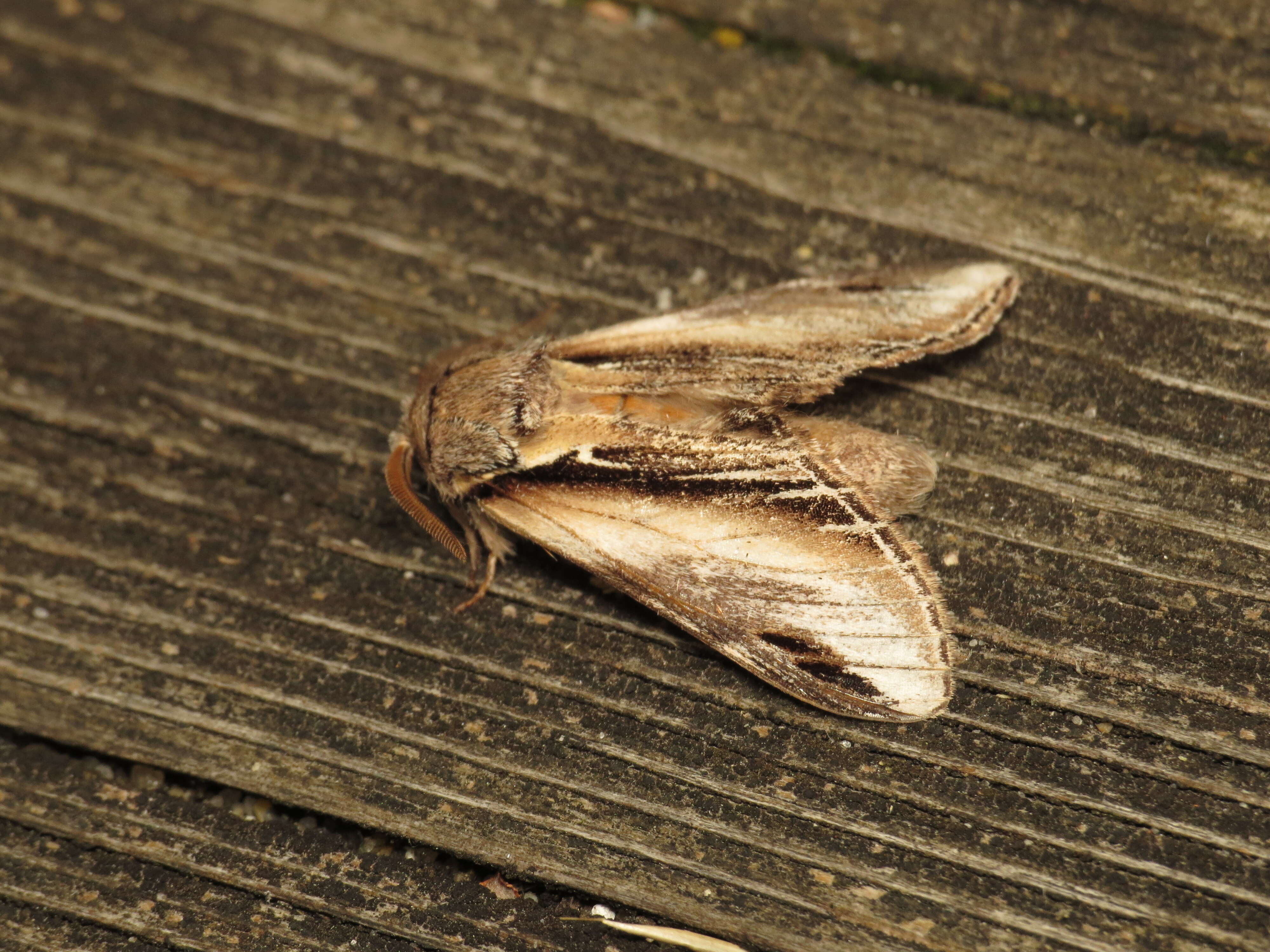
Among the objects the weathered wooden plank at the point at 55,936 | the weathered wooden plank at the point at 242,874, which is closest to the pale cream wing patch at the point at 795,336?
the weathered wooden plank at the point at 242,874

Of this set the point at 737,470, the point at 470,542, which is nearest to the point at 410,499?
the point at 470,542

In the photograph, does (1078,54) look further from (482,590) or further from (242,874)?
(242,874)

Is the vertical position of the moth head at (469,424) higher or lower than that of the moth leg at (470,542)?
higher

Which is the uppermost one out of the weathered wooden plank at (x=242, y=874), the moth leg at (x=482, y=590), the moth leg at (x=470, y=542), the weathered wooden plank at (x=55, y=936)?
the moth leg at (x=470, y=542)

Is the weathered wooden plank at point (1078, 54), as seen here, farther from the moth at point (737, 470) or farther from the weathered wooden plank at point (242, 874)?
the weathered wooden plank at point (242, 874)

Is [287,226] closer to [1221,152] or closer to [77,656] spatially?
[77,656]

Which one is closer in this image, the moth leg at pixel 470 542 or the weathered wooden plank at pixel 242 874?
the weathered wooden plank at pixel 242 874
